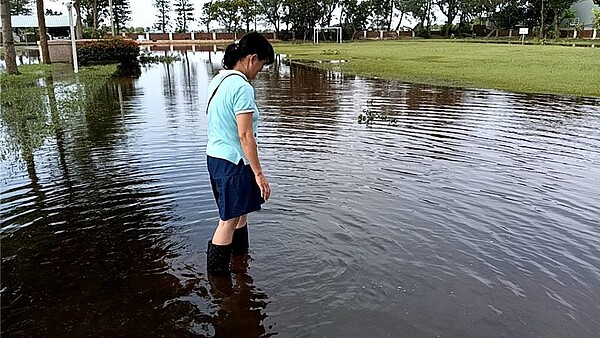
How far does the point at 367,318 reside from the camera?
346 centimetres

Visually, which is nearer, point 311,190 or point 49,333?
point 49,333

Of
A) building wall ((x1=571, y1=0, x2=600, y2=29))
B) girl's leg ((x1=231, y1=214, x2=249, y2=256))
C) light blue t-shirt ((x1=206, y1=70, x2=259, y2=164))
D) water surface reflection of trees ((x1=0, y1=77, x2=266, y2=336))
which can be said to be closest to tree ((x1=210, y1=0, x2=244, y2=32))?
building wall ((x1=571, y1=0, x2=600, y2=29))

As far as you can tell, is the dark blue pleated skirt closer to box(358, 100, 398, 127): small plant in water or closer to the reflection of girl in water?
the reflection of girl in water

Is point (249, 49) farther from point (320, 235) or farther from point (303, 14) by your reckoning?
point (303, 14)

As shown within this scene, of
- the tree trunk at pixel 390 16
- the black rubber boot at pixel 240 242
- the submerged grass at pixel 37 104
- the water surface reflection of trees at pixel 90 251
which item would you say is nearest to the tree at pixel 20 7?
the tree trunk at pixel 390 16

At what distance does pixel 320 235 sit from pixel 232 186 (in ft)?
4.57

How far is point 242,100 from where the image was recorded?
11.0 feet

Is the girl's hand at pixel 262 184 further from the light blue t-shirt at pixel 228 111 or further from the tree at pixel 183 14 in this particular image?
the tree at pixel 183 14

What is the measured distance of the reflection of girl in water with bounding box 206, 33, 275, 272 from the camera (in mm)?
3397

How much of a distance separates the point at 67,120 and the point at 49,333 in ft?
25.6

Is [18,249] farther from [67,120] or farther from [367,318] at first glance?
[67,120]

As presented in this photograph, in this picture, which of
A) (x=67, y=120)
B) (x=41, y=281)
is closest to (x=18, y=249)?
(x=41, y=281)

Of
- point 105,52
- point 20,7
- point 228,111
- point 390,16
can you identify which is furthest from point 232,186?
point 20,7

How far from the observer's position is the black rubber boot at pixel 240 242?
14.1 feet
